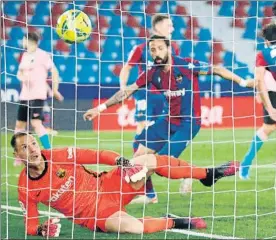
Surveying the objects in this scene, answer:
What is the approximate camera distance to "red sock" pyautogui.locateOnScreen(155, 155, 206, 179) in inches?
160

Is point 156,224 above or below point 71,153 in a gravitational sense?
below

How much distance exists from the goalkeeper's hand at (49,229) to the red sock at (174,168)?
53cm

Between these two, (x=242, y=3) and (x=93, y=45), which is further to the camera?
(x=93, y=45)

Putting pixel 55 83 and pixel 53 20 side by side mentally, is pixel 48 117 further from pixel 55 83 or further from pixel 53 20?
pixel 53 20

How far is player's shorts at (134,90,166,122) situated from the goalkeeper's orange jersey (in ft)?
1.01

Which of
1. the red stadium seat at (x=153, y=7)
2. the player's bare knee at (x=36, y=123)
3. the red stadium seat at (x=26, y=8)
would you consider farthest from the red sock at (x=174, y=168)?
the red stadium seat at (x=26, y=8)

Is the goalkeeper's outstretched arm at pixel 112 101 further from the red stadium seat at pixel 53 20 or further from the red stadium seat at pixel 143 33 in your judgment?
the red stadium seat at pixel 53 20

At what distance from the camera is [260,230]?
405cm

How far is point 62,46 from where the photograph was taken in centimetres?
432

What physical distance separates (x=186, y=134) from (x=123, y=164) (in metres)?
0.37

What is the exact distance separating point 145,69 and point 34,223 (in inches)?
34.5

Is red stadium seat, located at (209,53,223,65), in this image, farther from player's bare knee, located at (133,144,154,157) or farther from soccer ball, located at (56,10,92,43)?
soccer ball, located at (56,10,92,43)

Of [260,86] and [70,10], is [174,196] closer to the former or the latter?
[260,86]

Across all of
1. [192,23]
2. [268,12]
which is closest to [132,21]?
[192,23]
